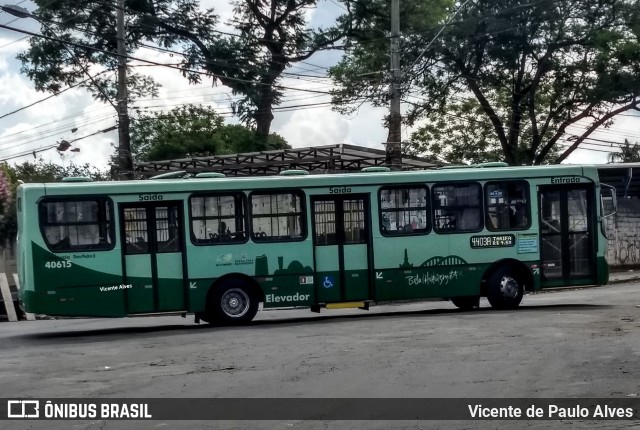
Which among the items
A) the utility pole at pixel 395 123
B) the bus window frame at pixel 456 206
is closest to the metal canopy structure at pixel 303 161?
the utility pole at pixel 395 123

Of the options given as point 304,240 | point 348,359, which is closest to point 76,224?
point 304,240

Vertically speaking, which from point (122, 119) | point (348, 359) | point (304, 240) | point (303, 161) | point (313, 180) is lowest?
point (348, 359)

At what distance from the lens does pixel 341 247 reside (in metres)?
22.7

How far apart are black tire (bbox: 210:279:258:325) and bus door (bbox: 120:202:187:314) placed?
2.15 feet

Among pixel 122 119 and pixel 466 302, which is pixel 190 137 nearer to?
pixel 122 119

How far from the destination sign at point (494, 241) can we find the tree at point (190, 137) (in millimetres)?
26284

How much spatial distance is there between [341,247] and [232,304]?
2508 millimetres

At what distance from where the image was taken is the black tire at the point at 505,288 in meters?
23.5

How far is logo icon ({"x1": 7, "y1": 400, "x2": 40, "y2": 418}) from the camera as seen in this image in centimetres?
1112

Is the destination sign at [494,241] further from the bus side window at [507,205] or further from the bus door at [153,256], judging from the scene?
the bus door at [153,256]

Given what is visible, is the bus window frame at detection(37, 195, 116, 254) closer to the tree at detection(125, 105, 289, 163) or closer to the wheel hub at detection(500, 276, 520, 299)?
the wheel hub at detection(500, 276, 520, 299)

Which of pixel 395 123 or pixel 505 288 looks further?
pixel 395 123

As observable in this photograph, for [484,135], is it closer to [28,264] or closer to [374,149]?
[374,149]
